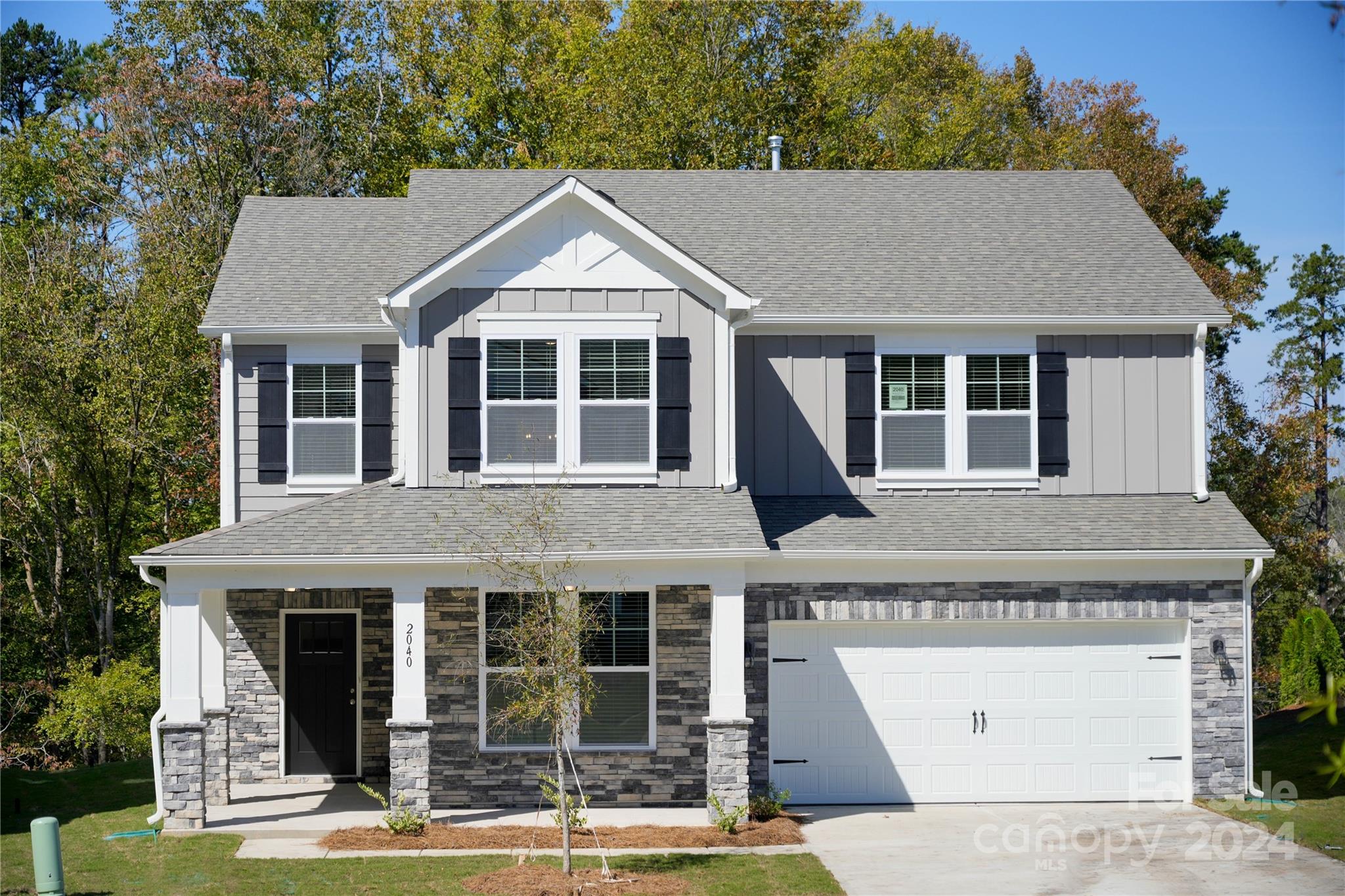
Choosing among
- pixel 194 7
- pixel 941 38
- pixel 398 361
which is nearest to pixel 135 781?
pixel 398 361

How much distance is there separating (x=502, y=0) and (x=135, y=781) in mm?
21656

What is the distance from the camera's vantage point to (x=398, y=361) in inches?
644

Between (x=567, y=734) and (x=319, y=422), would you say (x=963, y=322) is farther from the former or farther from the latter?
(x=319, y=422)

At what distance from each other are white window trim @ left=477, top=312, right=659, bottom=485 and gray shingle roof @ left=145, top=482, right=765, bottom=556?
242 mm

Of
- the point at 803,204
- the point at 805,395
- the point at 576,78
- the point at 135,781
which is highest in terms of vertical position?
the point at 576,78

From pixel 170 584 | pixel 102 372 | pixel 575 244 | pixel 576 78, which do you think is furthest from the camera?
pixel 576 78

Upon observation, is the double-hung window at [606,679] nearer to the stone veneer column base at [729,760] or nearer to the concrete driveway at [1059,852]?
the stone veneer column base at [729,760]

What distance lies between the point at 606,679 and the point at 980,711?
4.33 metres

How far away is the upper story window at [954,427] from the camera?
16.2 meters

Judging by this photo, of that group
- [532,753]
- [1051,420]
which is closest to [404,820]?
[532,753]

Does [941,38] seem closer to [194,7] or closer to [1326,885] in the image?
[194,7]

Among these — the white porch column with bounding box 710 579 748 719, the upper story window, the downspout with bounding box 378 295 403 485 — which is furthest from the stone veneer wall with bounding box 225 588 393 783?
the upper story window

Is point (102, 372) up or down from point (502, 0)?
down

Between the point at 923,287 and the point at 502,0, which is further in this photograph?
the point at 502,0
